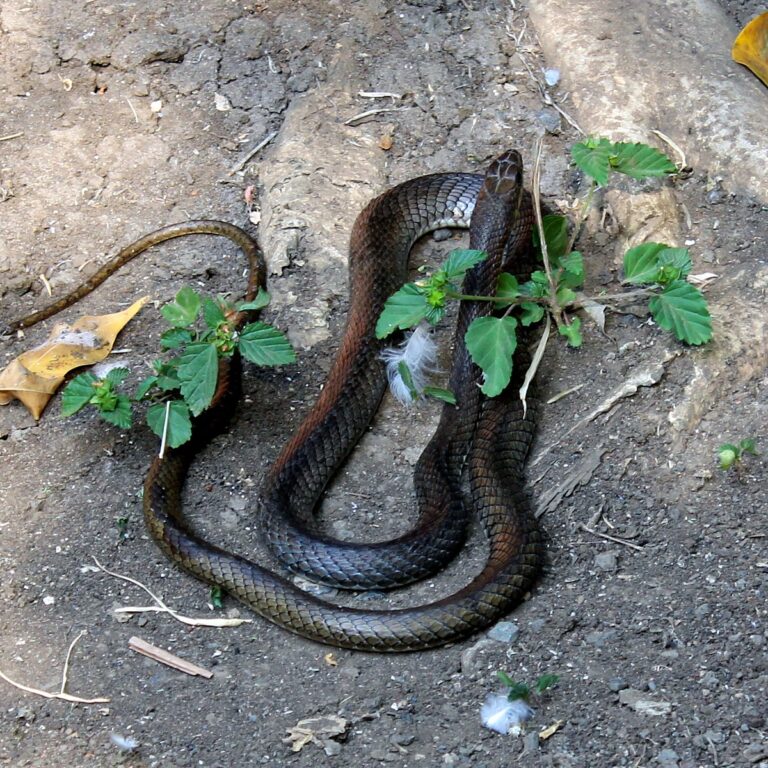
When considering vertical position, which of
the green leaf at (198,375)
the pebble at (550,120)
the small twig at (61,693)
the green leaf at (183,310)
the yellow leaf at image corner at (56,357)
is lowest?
the small twig at (61,693)

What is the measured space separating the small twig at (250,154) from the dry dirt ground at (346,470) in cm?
3

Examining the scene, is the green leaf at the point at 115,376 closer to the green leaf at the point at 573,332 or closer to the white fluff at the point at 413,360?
the white fluff at the point at 413,360

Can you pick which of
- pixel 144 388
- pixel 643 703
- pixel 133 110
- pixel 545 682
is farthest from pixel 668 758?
pixel 133 110

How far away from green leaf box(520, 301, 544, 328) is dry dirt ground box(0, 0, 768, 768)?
0.26 metres

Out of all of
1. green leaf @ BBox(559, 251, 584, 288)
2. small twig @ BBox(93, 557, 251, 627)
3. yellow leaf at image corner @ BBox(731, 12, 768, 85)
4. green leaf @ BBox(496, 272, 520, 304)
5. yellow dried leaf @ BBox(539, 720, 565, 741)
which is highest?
yellow leaf at image corner @ BBox(731, 12, 768, 85)

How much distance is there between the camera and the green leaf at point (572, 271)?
17.0ft

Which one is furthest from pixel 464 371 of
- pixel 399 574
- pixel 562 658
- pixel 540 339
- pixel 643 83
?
pixel 643 83

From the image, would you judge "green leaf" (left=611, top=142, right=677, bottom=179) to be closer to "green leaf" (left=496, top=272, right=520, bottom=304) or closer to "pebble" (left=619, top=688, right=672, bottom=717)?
"green leaf" (left=496, top=272, right=520, bottom=304)

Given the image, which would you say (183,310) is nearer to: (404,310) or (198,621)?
(404,310)

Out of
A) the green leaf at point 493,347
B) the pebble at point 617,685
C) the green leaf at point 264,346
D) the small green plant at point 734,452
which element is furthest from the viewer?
the green leaf at point 264,346

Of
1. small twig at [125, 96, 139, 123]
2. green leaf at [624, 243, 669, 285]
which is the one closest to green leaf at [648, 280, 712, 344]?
green leaf at [624, 243, 669, 285]

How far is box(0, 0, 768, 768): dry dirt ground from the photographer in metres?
3.95

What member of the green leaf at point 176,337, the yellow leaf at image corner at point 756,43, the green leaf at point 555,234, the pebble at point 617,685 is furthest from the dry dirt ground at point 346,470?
the yellow leaf at image corner at point 756,43

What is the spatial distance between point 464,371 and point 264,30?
3113 millimetres
